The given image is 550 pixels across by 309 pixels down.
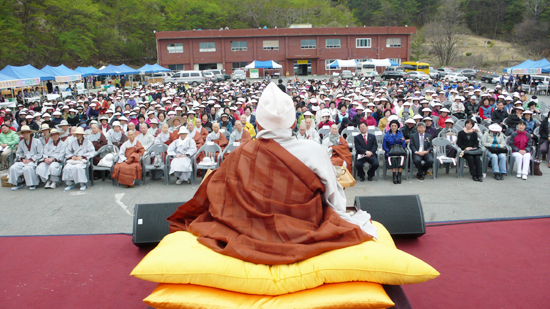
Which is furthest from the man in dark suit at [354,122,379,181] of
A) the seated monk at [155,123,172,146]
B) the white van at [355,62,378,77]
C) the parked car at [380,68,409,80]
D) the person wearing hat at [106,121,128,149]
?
the white van at [355,62,378,77]

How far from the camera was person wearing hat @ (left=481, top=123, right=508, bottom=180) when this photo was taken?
324 inches

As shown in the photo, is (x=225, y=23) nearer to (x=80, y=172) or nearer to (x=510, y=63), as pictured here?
(x=510, y=63)

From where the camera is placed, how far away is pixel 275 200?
2.88m

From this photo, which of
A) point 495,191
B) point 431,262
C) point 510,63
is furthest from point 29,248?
point 510,63

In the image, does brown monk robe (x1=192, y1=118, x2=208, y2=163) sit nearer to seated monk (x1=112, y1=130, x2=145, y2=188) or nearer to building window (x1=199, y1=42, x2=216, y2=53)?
seated monk (x1=112, y1=130, x2=145, y2=188)

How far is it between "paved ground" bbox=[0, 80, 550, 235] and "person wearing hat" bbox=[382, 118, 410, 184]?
A: 0.27m

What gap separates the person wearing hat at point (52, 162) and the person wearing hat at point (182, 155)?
2.22 meters

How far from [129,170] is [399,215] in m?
5.65

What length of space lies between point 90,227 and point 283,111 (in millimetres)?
4187

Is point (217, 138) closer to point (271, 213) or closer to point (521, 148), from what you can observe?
point (521, 148)

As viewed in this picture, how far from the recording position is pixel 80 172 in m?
8.16

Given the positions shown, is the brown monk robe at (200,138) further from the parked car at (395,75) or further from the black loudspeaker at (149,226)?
the parked car at (395,75)

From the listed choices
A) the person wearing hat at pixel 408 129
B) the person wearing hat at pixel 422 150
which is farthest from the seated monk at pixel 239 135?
the person wearing hat at pixel 422 150

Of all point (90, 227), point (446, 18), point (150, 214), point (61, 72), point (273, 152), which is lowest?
point (90, 227)
